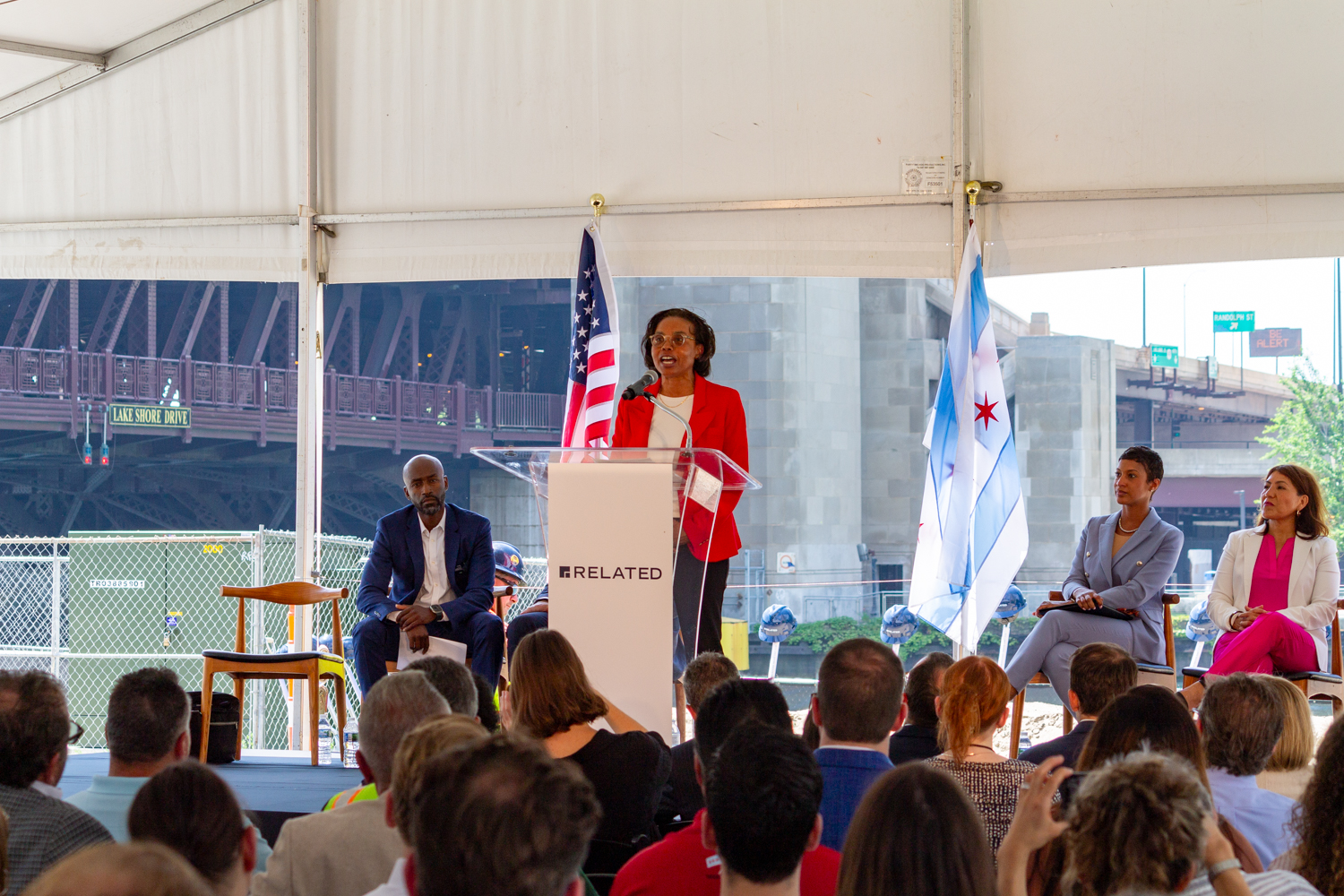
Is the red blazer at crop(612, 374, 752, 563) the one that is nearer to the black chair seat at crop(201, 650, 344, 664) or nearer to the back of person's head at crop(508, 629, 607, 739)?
the back of person's head at crop(508, 629, 607, 739)

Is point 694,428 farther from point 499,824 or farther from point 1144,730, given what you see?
point 499,824

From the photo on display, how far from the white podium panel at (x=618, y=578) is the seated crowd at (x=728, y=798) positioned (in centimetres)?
38

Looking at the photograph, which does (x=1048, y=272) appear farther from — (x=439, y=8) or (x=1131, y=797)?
(x=1131, y=797)

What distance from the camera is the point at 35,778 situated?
2.06 metres

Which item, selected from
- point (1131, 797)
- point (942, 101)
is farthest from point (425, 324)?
point (1131, 797)

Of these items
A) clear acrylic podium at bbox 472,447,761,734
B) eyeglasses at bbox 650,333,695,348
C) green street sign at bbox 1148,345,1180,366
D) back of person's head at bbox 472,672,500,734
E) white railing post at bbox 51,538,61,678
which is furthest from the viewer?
green street sign at bbox 1148,345,1180,366

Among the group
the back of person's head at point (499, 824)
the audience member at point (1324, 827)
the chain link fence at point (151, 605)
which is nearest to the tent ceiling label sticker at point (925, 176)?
the audience member at point (1324, 827)

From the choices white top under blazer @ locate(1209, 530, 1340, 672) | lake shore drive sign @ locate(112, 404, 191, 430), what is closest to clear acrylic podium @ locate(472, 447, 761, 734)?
white top under blazer @ locate(1209, 530, 1340, 672)

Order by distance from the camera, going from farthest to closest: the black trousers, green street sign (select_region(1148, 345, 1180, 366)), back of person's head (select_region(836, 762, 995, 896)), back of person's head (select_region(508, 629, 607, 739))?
1. green street sign (select_region(1148, 345, 1180, 366))
2. the black trousers
3. back of person's head (select_region(508, 629, 607, 739))
4. back of person's head (select_region(836, 762, 995, 896))

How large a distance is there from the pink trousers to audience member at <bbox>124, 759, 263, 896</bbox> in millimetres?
3805

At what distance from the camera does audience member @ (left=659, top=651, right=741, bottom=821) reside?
2662 mm

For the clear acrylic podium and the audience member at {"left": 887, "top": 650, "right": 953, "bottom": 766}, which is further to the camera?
the clear acrylic podium

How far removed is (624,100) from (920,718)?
3.58 meters

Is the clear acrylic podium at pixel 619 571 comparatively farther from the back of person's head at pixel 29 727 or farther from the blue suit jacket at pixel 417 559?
the blue suit jacket at pixel 417 559
